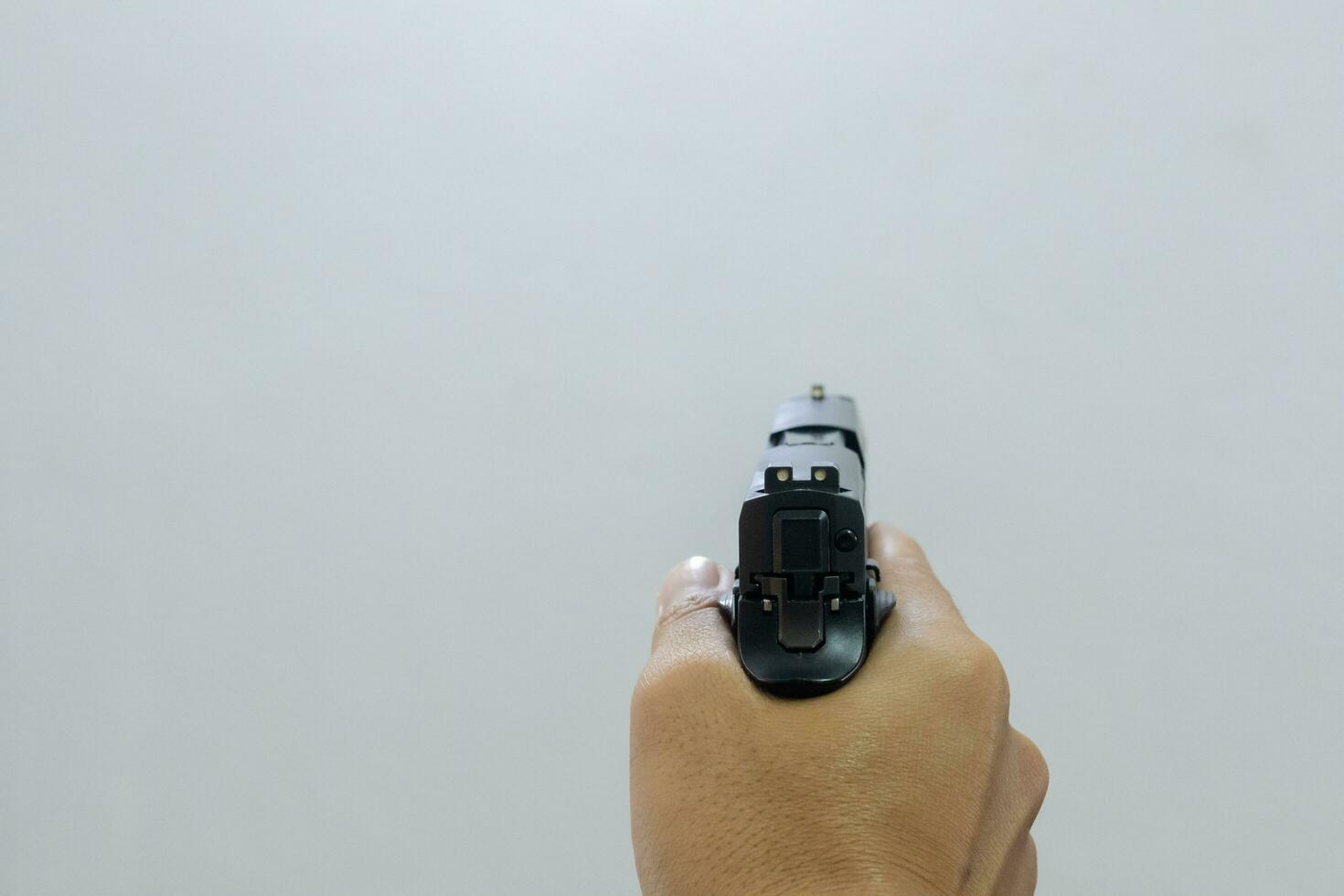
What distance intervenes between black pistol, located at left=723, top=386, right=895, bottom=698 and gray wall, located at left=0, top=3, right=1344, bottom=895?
0.55m

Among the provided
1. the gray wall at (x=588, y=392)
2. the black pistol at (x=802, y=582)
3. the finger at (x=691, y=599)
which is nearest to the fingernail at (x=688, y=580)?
the finger at (x=691, y=599)

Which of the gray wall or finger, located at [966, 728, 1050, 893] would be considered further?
the gray wall

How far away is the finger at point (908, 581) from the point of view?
53cm

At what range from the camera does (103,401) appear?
1.09 metres

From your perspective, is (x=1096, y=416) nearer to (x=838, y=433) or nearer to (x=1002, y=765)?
(x=838, y=433)

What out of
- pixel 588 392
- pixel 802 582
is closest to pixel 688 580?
pixel 802 582

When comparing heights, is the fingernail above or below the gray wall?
below

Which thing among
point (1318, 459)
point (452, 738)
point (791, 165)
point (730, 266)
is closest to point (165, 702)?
point (452, 738)

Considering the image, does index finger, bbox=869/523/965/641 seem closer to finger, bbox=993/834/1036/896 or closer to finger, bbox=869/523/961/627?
finger, bbox=869/523/961/627

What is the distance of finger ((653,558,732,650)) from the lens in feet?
1.70

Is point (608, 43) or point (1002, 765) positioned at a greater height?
point (608, 43)

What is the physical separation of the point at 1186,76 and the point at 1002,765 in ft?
2.40

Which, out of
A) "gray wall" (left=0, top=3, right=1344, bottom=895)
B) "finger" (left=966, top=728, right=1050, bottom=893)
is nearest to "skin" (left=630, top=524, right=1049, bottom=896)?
"finger" (left=966, top=728, right=1050, bottom=893)

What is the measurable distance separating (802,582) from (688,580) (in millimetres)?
147
